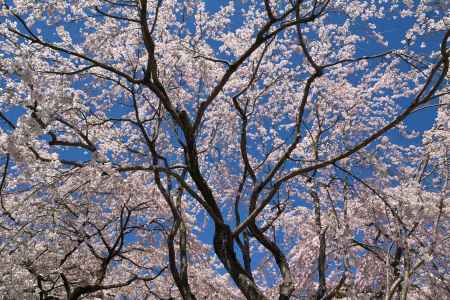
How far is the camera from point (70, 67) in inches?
307

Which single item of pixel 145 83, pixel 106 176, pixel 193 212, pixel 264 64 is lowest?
pixel 106 176

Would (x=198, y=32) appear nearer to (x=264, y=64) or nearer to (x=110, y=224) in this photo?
(x=264, y=64)

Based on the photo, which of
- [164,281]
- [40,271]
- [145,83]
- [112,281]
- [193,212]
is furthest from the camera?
[164,281]

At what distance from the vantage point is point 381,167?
7527 mm

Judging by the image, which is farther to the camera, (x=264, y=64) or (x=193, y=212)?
(x=193, y=212)

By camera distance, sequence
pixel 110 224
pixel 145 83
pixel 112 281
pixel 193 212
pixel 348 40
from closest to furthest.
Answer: pixel 145 83 → pixel 348 40 → pixel 110 224 → pixel 112 281 → pixel 193 212

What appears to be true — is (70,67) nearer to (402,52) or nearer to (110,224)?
(110,224)

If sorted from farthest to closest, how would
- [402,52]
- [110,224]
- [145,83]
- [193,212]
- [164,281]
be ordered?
1. [164,281]
2. [193,212]
3. [110,224]
4. [145,83]
5. [402,52]

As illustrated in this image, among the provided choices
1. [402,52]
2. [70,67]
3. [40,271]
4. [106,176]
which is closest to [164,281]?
[40,271]

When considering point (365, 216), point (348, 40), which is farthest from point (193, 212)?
point (348, 40)

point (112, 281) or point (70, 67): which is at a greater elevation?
point (70, 67)

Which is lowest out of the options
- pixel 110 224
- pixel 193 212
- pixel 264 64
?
pixel 110 224

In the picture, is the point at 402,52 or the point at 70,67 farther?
the point at 70,67

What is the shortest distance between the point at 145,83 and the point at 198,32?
10.6ft
